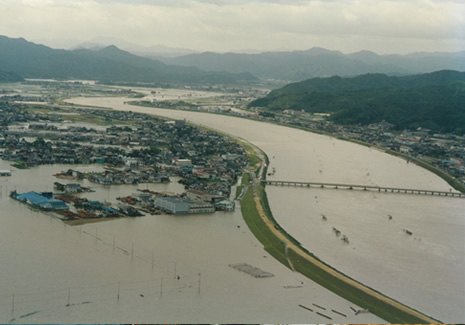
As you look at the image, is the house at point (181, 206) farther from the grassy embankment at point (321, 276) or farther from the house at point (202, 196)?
the grassy embankment at point (321, 276)

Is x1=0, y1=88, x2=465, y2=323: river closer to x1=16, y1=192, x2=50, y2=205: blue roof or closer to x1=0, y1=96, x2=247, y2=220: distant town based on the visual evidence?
x1=16, y1=192, x2=50, y2=205: blue roof

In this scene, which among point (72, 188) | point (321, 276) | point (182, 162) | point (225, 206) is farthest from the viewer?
point (182, 162)

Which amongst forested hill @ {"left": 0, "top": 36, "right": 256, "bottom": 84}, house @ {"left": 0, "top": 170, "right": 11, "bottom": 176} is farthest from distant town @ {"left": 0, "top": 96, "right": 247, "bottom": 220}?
forested hill @ {"left": 0, "top": 36, "right": 256, "bottom": 84}

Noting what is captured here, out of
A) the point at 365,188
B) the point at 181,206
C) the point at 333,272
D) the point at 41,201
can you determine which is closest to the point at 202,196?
the point at 181,206

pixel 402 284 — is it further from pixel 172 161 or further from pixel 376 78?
pixel 376 78

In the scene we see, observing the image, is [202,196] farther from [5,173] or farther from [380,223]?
[5,173]

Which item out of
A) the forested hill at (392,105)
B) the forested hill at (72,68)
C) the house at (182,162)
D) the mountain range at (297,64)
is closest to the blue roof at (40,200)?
the house at (182,162)
